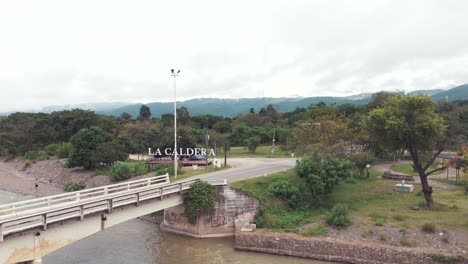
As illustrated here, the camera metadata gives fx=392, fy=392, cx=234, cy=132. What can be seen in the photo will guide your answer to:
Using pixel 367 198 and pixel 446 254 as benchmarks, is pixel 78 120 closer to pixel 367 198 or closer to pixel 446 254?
pixel 367 198

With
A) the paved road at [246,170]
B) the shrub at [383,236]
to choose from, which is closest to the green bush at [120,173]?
the paved road at [246,170]

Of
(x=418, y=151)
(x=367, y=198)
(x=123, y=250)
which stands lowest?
(x=123, y=250)

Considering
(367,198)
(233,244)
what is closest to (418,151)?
(367,198)

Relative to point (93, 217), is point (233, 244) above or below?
below

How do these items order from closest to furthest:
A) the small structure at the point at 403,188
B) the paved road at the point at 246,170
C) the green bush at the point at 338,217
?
the green bush at the point at 338,217
the small structure at the point at 403,188
the paved road at the point at 246,170

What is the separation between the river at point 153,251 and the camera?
2864cm

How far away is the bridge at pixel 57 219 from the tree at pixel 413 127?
2163 cm

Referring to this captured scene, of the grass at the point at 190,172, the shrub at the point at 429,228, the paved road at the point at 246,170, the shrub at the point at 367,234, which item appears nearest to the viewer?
the shrub at the point at 429,228

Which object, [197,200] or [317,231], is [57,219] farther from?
[317,231]

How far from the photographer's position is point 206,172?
44625mm

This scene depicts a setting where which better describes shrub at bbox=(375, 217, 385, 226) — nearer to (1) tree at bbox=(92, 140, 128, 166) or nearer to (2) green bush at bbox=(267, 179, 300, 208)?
(2) green bush at bbox=(267, 179, 300, 208)

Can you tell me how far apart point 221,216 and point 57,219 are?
615 inches

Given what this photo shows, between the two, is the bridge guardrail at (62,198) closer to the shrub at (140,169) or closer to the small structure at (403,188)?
the shrub at (140,169)

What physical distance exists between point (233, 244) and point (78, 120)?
218 ft
